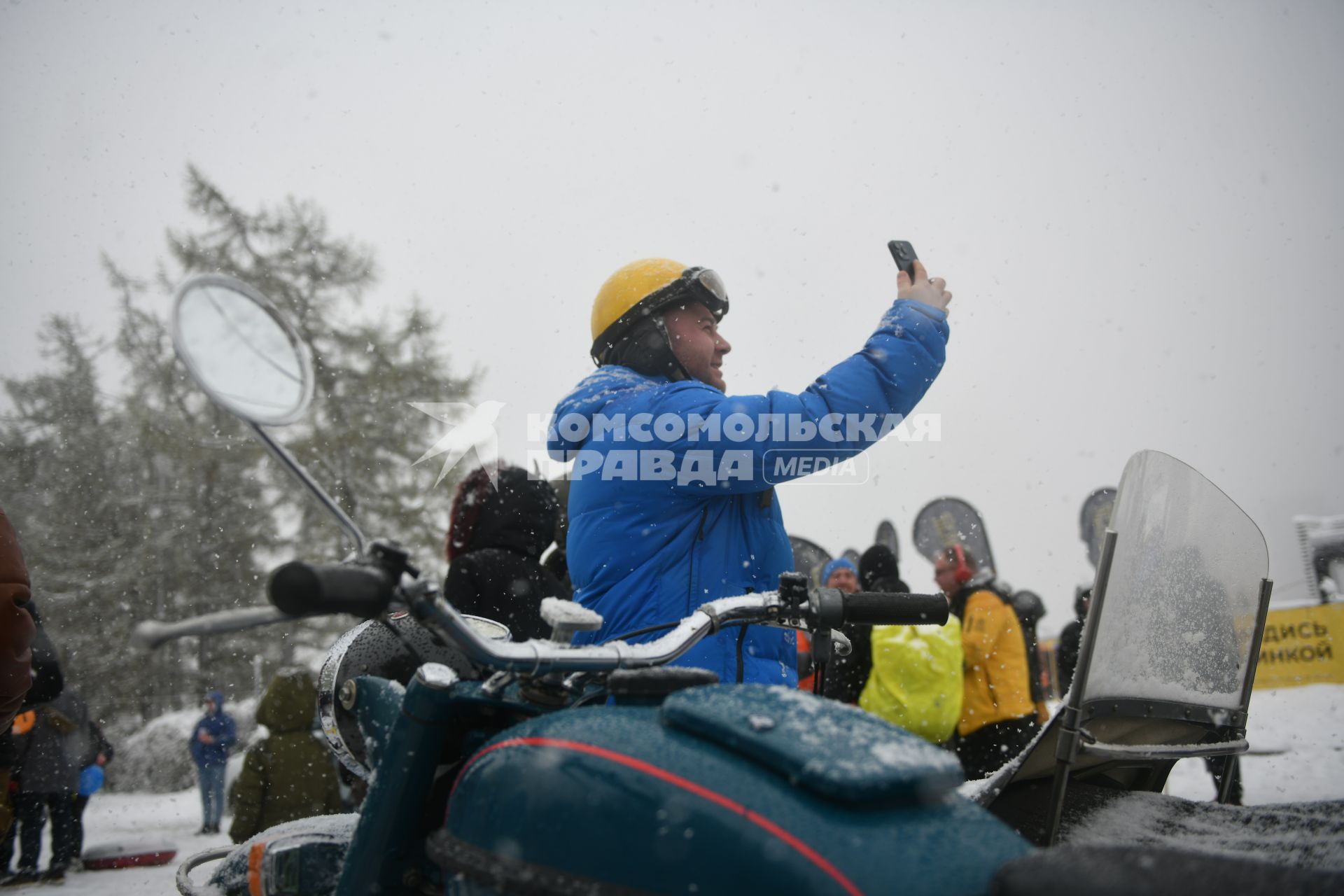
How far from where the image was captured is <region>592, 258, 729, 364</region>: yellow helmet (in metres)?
2.46

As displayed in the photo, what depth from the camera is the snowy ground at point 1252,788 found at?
23.2 feet

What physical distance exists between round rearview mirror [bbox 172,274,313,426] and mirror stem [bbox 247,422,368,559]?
0.04 metres

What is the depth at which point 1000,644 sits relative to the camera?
17.4 ft

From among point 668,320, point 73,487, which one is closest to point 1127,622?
point 668,320

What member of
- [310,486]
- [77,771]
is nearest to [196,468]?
[77,771]

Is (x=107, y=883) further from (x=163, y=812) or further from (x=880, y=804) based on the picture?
(x=880, y=804)

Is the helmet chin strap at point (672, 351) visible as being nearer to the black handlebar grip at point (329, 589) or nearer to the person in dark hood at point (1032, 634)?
the black handlebar grip at point (329, 589)

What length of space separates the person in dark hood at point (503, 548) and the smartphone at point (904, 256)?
6.29ft

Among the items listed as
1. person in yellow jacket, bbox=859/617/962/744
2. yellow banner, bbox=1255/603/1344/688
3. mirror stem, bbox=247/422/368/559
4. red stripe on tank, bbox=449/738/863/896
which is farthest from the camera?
yellow banner, bbox=1255/603/1344/688

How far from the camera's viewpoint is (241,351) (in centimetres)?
127

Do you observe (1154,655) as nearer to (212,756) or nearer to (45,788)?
(45,788)

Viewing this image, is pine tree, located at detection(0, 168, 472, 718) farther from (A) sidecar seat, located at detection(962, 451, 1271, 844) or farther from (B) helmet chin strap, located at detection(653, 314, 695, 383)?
(A) sidecar seat, located at detection(962, 451, 1271, 844)

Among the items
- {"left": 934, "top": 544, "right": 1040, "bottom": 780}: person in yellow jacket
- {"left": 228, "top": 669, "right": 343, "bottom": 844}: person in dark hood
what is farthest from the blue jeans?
{"left": 934, "top": 544, "right": 1040, "bottom": 780}: person in yellow jacket

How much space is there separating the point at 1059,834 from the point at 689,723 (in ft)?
3.27
